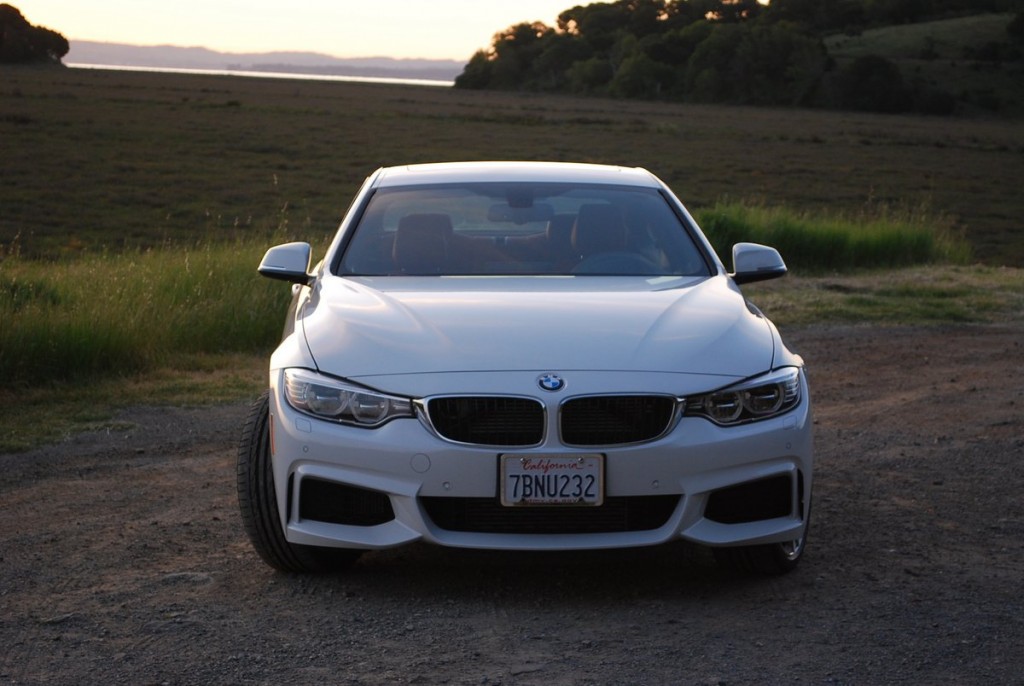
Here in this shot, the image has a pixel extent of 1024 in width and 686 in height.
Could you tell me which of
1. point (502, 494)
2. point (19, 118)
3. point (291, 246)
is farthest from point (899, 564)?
point (19, 118)

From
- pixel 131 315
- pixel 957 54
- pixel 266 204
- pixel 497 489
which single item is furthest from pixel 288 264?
pixel 957 54

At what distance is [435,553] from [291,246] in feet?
4.78

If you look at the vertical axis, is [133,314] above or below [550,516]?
below

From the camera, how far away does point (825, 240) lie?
16.0 meters

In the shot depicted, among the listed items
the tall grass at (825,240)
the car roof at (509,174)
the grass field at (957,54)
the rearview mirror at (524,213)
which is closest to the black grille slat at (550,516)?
the rearview mirror at (524,213)

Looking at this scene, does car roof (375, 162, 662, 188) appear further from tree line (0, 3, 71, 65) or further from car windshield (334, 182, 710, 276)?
tree line (0, 3, 71, 65)

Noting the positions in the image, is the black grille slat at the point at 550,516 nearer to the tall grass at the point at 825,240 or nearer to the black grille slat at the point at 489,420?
the black grille slat at the point at 489,420

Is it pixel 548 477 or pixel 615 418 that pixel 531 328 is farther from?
pixel 548 477

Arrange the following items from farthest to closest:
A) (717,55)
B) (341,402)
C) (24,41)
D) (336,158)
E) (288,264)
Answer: (717,55), (24,41), (336,158), (288,264), (341,402)

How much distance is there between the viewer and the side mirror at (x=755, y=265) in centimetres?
520

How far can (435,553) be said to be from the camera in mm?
4578

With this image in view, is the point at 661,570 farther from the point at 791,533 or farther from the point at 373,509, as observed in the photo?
the point at 373,509

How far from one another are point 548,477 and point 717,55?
393 ft

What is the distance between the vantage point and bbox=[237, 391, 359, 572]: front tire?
4.17 meters
